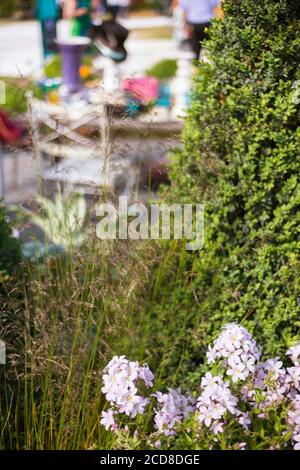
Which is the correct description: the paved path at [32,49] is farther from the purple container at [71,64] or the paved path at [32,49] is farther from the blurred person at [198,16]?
the purple container at [71,64]

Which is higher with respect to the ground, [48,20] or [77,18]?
[48,20]

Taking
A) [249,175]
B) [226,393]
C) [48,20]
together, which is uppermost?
[249,175]

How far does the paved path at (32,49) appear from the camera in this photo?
1200cm

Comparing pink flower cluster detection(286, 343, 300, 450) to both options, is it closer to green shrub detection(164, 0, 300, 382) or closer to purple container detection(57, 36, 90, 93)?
green shrub detection(164, 0, 300, 382)

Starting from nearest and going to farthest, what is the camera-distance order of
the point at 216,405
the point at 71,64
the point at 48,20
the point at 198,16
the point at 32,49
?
the point at 216,405 < the point at 71,64 < the point at 198,16 < the point at 48,20 < the point at 32,49

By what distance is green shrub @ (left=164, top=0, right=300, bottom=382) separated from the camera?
2.18 meters

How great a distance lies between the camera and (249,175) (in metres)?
2.29

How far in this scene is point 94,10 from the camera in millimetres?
12195

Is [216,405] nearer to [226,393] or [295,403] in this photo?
[226,393]

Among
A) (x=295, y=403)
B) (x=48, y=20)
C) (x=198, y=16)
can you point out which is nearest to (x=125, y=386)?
(x=295, y=403)

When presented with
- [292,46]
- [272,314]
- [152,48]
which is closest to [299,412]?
[272,314]

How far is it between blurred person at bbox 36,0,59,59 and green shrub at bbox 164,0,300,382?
4554 mm

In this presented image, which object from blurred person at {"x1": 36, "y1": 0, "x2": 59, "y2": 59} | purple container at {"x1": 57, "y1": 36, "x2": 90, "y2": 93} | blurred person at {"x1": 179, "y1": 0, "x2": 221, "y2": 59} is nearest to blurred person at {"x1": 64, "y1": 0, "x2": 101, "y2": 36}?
blurred person at {"x1": 36, "y1": 0, "x2": 59, "y2": 59}

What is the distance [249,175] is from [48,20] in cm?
507
